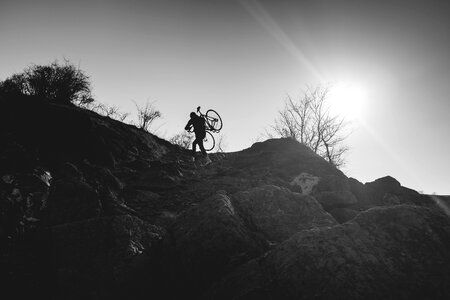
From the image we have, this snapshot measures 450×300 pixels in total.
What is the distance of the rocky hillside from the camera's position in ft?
10.9

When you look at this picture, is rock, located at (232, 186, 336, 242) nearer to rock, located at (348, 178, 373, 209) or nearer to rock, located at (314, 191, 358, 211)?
rock, located at (314, 191, 358, 211)

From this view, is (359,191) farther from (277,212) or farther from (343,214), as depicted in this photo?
(277,212)

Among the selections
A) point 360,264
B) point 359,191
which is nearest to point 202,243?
point 360,264

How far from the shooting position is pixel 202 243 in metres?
4.44

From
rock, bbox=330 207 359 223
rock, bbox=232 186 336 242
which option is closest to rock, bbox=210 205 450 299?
rock, bbox=232 186 336 242

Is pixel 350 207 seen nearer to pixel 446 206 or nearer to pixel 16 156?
pixel 446 206

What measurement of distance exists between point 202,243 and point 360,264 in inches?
92.3

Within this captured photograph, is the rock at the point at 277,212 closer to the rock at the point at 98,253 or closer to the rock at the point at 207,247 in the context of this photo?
the rock at the point at 207,247

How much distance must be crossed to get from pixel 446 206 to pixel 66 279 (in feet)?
41.6

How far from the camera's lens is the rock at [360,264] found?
3.10m

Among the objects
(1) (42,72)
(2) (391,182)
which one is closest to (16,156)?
(2) (391,182)

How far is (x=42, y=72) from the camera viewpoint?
24.5 m

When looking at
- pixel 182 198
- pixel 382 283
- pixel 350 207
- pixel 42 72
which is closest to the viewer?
pixel 382 283

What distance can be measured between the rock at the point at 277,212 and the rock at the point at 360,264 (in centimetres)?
144
